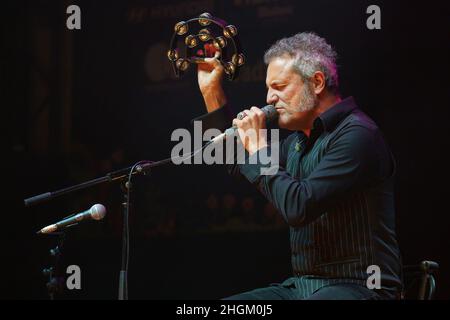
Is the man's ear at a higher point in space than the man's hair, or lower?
lower

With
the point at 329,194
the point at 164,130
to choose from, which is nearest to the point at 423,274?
the point at 329,194

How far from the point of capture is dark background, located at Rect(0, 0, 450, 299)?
3240mm

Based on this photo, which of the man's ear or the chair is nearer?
the man's ear

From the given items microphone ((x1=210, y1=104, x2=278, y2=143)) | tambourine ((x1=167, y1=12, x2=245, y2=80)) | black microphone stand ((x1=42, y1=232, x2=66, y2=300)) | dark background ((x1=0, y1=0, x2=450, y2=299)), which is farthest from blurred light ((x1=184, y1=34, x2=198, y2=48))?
dark background ((x1=0, y1=0, x2=450, y2=299))

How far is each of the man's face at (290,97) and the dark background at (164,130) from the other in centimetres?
113

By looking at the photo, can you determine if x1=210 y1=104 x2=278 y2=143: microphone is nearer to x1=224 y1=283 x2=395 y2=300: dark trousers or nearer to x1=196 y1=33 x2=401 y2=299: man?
x1=196 y1=33 x2=401 y2=299: man

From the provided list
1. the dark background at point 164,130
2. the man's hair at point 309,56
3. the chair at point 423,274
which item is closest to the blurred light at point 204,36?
the man's hair at point 309,56

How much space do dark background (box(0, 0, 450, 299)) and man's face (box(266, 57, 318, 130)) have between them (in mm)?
1132

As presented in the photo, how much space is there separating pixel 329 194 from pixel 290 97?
48 cm

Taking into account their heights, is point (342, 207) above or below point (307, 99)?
below

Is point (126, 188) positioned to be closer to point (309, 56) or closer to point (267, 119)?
point (267, 119)

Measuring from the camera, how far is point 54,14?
4555mm

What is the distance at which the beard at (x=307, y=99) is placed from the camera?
2.31m

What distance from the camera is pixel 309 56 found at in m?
2.38
